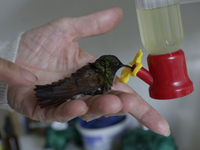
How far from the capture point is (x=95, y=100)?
1.79 ft

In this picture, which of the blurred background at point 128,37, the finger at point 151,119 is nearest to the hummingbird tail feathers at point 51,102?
the finger at point 151,119

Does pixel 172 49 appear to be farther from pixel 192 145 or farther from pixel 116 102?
pixel 192 145

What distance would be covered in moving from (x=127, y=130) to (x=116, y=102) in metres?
0.75

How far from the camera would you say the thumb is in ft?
1.96

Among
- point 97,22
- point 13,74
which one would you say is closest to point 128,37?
point 97,22

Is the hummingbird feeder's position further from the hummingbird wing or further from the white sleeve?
the white sleeve

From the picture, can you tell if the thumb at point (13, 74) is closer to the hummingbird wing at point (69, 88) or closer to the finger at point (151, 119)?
the hummingbird wing at point (69, 88)

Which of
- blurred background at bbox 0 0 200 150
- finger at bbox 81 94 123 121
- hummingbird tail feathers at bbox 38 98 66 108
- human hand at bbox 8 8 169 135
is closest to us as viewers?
finger at bbox 81 94 123 121

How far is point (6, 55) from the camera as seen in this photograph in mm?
878

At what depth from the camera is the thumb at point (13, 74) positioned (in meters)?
0.60

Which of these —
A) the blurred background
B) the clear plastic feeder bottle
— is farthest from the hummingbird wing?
the blurred background

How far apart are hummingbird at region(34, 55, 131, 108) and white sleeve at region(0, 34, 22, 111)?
0.22 m

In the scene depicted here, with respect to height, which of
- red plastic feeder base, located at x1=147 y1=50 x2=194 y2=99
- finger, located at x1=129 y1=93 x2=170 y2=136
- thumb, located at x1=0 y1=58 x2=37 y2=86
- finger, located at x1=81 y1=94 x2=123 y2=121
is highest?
thumb, located at x1=0 y1=58 x2=37 y2=86

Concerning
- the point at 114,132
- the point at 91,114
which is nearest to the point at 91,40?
the point at 114,132
